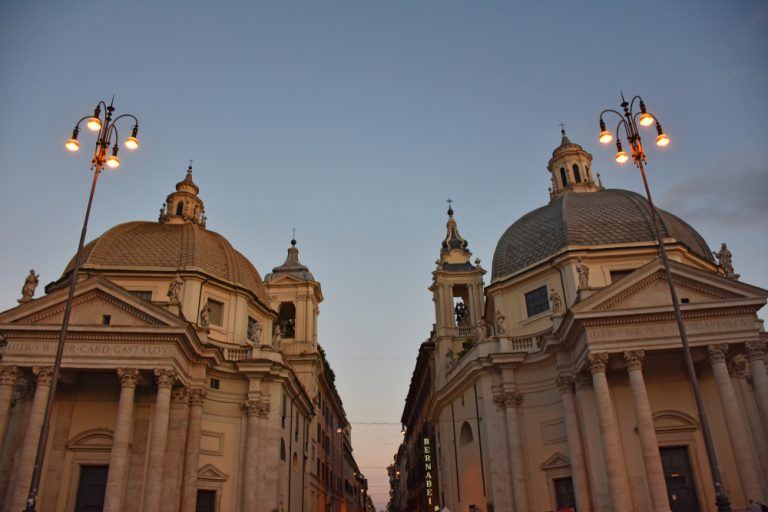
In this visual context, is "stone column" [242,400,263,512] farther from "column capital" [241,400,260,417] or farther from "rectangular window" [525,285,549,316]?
"rectangular window" [525,285,549,316]

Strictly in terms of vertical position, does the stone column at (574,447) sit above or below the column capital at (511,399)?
below

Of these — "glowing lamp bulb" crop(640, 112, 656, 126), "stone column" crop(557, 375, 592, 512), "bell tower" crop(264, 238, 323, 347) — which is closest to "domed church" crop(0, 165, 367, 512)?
"bell tower" crop(264, 238, 323, 347)

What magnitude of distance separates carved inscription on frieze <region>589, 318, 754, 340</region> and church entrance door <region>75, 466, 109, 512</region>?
23370 mm

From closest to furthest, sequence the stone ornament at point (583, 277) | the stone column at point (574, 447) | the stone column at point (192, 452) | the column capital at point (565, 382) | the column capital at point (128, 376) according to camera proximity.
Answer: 1. the column capital at point (128, 376)
2. the stone column at point (574, 447)
3. the stone ornament at point (583, 277)
4. the stone column at point (192, 452)
5. the column capital at point (565, 382)

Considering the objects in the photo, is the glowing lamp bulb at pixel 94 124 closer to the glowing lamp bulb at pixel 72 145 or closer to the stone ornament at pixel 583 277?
the glowing lamp bulb at pixel 72 145

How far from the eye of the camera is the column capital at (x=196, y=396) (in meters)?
30.3

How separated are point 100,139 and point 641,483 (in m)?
25.3

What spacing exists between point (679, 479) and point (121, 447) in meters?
24.4

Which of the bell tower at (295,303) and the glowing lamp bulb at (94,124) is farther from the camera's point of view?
the bell tower at (295,303)

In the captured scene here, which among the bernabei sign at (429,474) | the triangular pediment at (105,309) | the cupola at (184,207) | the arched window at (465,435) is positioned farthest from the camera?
the bernabei sign at (429,474)

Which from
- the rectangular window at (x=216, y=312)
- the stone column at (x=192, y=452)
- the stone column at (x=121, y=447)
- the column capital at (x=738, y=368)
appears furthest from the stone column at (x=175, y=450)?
the column capital at (x=738, y=368)

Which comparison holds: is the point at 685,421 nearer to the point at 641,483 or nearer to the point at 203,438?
the point at 641,483

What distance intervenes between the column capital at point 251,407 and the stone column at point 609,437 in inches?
704

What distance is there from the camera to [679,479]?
26.2m
